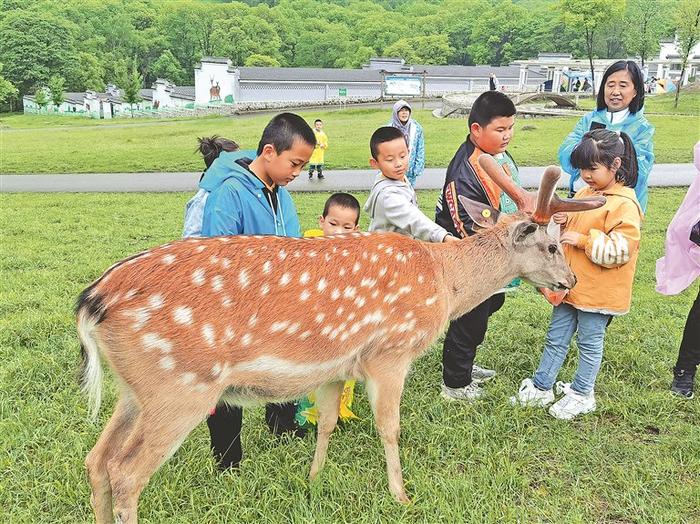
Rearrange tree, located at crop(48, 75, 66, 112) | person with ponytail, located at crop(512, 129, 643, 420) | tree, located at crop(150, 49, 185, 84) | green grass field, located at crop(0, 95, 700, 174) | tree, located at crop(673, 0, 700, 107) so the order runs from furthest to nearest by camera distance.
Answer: tree, located at crop(150, 49, 185, 84) < tree, located at crop(48, 75, 66, 112) < tree, located at crop(673, 0, 700, 107) < green grass field, located at crop(0, 95, 700, 174) < person with ponytail, located at crop(512, 129, 643, 420)

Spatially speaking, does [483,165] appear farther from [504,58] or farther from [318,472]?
[504,58]

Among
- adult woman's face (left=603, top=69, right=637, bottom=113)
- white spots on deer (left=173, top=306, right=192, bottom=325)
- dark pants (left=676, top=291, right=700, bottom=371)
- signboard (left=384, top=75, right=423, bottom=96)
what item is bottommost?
dark pants (left=676, top=291, right=700, bottom=371)

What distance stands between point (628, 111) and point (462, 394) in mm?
2414

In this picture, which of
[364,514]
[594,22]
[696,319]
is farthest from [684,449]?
[594,22]

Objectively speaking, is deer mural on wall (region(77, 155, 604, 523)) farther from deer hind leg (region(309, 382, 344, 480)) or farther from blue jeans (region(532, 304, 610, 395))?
blue jeans (region(532, 304, 610, 395))

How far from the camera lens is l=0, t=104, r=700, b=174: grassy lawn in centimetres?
1573

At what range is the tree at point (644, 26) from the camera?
6281 cm

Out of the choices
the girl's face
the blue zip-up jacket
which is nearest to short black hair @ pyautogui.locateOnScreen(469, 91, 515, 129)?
the girl's face

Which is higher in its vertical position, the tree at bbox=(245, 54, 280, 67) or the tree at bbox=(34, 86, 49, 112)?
the tree at bbox=(245, 54, 280, 67)

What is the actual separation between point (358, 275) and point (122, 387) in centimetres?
120

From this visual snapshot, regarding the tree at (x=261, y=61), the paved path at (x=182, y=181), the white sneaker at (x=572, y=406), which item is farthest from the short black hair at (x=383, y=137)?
the tree at (x=261, y=61)

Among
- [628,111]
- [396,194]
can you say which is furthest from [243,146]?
[396,194]

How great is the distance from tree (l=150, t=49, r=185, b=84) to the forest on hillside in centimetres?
17

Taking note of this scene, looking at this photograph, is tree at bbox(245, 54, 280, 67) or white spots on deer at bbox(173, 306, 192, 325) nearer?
white spots on deer at bbox(173, 306, 192, 325)
